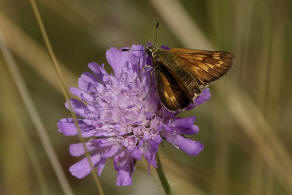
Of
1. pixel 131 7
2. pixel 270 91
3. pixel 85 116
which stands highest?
pixel 131 7

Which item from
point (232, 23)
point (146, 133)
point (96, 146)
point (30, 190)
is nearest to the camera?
point (146, 133)

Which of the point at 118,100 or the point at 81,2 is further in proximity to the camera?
the point at 81,2

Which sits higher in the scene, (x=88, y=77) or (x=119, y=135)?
(x=88, y=77)

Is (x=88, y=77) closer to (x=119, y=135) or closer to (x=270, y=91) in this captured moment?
(x=119, y=135)

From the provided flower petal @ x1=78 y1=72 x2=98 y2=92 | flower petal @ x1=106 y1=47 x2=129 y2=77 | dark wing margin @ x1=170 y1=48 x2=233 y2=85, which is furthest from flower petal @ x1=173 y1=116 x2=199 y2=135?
flower petal @ x1=78 y1=72 x2=98 y2=92

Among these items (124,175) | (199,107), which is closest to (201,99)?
(124,175)

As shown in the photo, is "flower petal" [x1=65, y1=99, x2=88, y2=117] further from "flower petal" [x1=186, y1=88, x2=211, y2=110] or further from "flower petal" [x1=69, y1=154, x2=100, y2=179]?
"flower petal" [x1=186, y1=88, x2=211, y2=110]

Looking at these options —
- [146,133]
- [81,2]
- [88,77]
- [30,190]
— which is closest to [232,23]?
[81,2]
